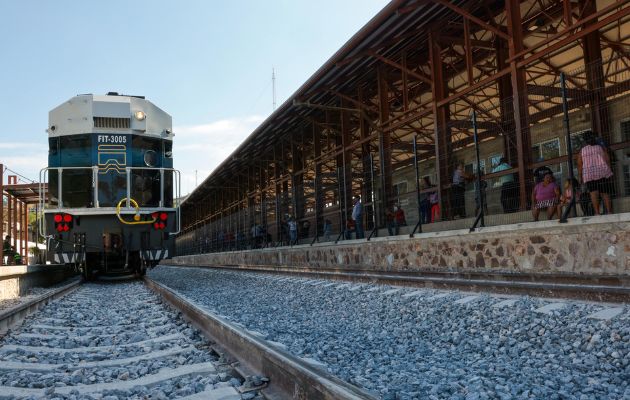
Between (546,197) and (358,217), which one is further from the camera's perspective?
(358,217)

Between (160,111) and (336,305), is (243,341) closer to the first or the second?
(336,305)

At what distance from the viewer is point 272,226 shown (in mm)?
21312

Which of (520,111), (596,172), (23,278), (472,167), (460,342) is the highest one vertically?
(520,111)

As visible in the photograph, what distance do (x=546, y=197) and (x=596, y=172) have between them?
1.23m

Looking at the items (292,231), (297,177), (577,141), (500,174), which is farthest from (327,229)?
(577,141)

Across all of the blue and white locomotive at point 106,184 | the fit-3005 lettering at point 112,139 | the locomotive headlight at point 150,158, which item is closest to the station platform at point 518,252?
the blue and white locomotive at point 106,184

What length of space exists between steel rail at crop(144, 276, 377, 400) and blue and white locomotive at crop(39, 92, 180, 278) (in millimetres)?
8312

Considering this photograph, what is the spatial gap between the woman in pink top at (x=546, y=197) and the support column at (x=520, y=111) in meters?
0.43

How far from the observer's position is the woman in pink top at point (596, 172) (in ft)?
25.1

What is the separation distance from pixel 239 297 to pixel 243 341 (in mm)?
5421

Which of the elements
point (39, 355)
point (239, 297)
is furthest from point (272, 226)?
point (39, 355)

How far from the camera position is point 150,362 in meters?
3.83

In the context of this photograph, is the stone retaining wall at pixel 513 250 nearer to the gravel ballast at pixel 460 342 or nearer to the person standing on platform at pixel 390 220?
the person standing on platform at pixel 390 220

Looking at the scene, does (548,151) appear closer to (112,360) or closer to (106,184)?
(112,360)
